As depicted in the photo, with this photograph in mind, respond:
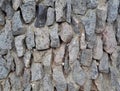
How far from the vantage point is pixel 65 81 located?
948 mm

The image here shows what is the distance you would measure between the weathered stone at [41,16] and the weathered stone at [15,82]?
220 millimetres

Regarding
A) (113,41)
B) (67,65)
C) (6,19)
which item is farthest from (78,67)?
(6,19)

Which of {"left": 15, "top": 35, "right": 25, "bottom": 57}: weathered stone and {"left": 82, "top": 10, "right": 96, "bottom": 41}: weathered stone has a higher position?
{"left": 82, "top": 10, "right": 96, "bottom": 41}: weathered stone

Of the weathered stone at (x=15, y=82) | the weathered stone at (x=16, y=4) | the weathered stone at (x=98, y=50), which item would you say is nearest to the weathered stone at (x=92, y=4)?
the weathered stone at (x=98, y=50)

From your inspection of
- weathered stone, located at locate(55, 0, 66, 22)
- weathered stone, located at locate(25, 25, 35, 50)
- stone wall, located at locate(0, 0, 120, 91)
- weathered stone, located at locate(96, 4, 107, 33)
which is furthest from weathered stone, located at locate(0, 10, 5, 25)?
weathered stone, located at locate(96, 4, 107, 33)

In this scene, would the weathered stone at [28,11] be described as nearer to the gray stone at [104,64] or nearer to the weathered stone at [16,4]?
the weathered stone at [16,4]

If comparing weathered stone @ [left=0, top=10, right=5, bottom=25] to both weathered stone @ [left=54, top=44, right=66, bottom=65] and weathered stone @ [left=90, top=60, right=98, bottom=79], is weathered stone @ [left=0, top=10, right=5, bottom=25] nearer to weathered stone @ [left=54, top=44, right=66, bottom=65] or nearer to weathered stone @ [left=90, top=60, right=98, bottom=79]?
weathered stone @ [left=54, top=44, right=66, bottom=65]

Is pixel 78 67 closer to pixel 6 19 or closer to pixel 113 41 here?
pixel 113 41

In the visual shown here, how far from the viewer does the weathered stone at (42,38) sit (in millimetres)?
917

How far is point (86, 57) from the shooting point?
944mm

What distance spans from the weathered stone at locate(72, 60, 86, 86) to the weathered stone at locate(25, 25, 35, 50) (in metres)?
0.16

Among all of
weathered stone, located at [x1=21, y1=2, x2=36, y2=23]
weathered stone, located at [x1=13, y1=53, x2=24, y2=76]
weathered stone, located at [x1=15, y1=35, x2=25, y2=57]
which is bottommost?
weathered stone, located at [x1=13, y1=53, x2=24, y2=76]

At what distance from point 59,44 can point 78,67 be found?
11 cm

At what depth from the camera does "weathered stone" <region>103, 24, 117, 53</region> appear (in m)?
0.95
